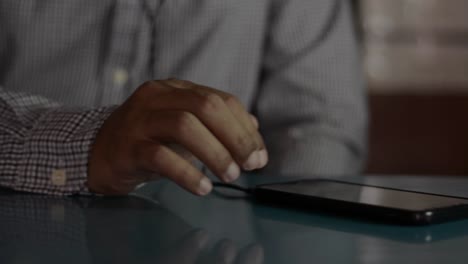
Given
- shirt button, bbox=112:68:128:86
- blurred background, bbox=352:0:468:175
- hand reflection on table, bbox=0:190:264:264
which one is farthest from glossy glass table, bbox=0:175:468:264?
blurred background, bbox=352:0:468:175

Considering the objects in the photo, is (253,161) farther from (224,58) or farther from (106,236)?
(224,58)

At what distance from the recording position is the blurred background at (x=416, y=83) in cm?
236

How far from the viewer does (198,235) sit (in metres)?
0.55

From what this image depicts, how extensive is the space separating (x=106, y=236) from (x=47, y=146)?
262 mm

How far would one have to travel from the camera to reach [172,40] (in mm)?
1182

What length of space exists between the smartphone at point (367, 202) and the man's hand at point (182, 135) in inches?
2.2

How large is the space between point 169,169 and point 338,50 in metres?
0.70

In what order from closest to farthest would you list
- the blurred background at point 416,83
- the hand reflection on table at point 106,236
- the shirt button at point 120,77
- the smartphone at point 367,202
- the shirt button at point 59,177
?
the hand reflection on table at point 106,236 < the smartphone at point 367,202 < the shirt button at point 59,177 < the shirt button at point 120,77 < the blurred background at point 416,83

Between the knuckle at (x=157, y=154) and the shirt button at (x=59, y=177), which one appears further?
the shirt button at (x=59, y=177)

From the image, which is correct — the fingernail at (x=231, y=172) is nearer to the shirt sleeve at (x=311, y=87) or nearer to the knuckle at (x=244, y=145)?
the knuckle at (x=244, y=145)

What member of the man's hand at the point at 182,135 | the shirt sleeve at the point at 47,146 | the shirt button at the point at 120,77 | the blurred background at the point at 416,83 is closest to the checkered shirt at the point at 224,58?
the shirt button at the point at 120,77

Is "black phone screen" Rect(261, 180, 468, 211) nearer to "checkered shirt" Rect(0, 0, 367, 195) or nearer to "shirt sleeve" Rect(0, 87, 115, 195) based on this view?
"shirt sleeve" Rect(0, 87, 115, 195)

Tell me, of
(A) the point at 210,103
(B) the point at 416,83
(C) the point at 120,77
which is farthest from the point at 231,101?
(B) the point at 416,83

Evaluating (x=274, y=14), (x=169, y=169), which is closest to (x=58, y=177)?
(x=169, y=169)
